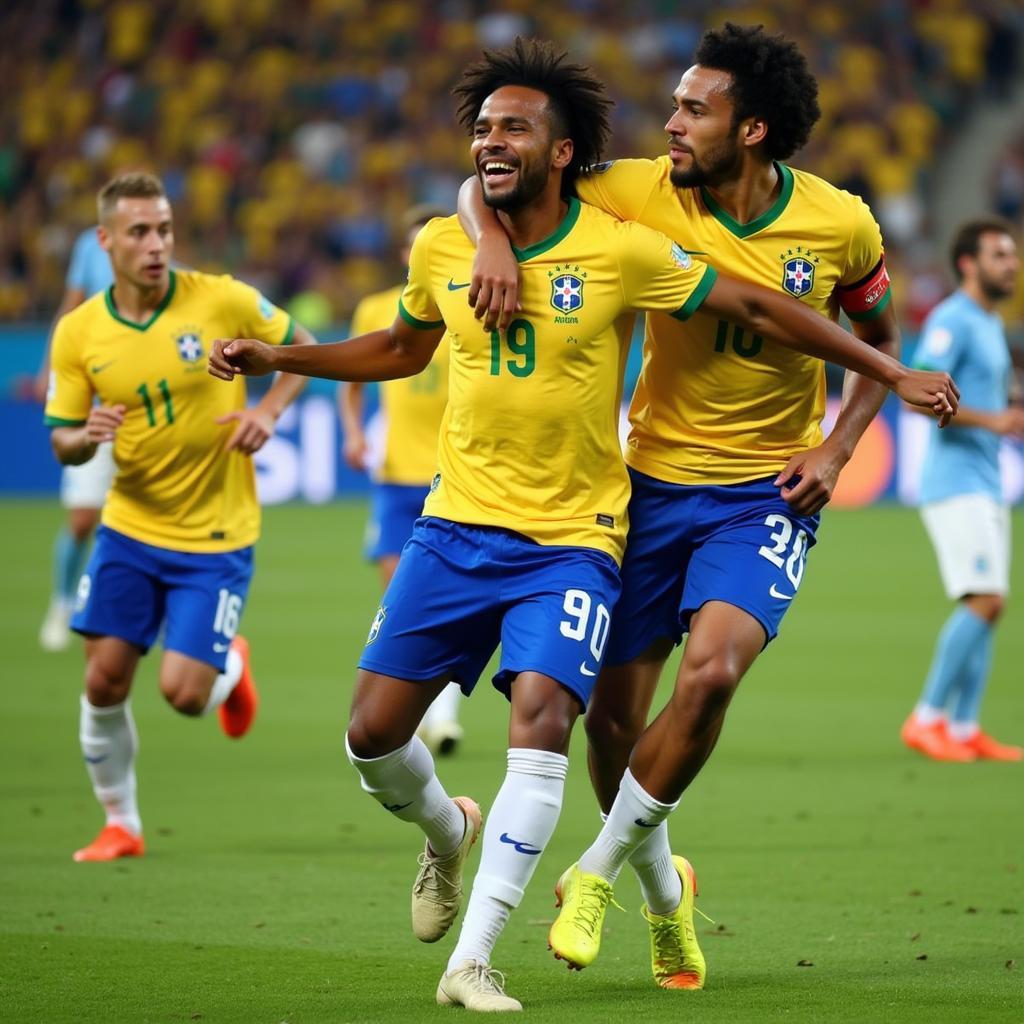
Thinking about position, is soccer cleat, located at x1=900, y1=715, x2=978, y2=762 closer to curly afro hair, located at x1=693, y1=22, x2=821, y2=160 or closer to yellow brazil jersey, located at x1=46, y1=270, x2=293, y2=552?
yellow brazil jersey, located at x1=46, y1=270, x2=293, y2=552

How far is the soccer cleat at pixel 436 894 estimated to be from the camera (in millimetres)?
5531

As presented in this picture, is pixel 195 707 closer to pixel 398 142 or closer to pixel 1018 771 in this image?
pixel 1018 771

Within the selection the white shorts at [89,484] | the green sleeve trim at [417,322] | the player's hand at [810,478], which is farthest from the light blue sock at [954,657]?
the white shorts at [89,484]

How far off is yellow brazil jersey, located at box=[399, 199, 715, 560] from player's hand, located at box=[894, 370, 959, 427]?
0.60m

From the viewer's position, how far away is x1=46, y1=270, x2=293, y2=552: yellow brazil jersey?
7586 mm

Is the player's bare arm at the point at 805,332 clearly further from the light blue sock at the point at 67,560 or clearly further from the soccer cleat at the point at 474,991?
the light blue sock at the point at 67,560

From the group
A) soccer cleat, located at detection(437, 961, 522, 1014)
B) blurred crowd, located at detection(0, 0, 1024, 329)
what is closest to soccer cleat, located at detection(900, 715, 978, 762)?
soccer cleat, located at detection(437, 961, 522, 1014)

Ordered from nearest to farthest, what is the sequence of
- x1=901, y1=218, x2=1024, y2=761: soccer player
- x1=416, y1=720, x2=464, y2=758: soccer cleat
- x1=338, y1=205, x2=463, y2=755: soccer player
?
1. x1=416, y1=720, x2=464, y2=758: soccer cleat
2. x1=901, y1=218, x2=1024, y2=761: soccer player
3. x1=338, y1=205, x2=463, y2=755: soccer player

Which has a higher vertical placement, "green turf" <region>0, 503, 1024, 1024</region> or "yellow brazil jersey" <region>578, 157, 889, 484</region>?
"yellow brazil jersey" <region>578, 157, 889, 484</region>

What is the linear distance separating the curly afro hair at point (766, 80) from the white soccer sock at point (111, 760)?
3.43 meters

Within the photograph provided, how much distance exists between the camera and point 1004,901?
6477 millimetres

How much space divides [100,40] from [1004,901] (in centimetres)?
2475

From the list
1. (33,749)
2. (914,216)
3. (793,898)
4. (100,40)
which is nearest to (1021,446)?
(914,216)

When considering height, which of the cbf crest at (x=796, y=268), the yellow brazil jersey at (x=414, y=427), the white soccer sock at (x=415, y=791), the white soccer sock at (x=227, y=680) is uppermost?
the cbf crest at (x=796, y=268)
